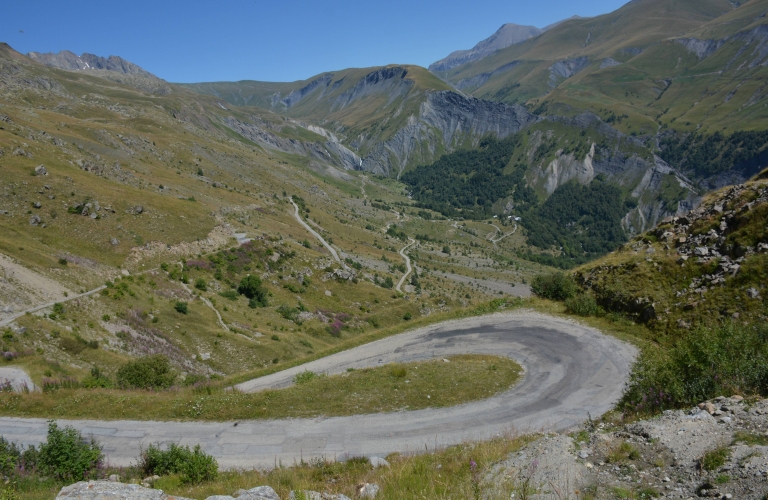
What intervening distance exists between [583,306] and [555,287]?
12.0 ft

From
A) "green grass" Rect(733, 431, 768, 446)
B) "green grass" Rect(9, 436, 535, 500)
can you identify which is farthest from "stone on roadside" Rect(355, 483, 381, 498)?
"green grass" Rect(733, 431, 768, 446)

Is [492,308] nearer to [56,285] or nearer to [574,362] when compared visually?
[574,362]

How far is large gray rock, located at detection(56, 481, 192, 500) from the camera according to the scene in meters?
7.19

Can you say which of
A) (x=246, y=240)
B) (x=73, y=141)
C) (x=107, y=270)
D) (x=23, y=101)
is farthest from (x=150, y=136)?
(x=107, y=270)

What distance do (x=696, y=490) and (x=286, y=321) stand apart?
154 ft

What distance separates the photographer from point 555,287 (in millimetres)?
31859

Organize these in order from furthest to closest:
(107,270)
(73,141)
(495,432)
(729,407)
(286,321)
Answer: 1. (73,141)
2. (286,321)
3. (107,270)
4. (495,432)
5. (729,407)

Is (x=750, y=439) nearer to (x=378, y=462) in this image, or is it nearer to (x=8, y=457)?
(x=378, y=462)

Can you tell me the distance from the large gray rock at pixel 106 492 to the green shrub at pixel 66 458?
19.0 ft

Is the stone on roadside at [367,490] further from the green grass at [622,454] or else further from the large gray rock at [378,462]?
the green grass at [622,454]

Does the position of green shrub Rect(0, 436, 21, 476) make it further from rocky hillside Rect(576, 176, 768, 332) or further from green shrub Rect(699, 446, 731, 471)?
rocky hillside Rect(576, 176, 768, 332)

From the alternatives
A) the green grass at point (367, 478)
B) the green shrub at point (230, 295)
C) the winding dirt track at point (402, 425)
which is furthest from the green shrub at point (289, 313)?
the green grass at point (367, 478)

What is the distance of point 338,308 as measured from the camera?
61.3 meters

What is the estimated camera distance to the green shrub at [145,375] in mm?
22356
